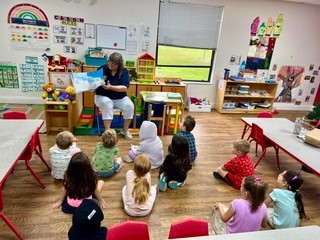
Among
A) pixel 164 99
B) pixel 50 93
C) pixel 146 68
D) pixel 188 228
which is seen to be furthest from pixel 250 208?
pixel 146 68

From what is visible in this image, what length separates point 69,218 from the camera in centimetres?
234

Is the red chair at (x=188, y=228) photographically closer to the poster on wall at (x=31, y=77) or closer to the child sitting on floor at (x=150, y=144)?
the child sitting on floor at (x=150, y=144)

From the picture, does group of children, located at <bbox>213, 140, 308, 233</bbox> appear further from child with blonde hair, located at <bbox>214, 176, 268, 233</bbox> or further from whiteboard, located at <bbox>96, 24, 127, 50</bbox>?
whiteboard, located at <bbox>96, 24, 127, 50</bbox>

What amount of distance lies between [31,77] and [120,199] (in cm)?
379

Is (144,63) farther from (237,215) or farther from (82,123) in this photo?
(237,215)

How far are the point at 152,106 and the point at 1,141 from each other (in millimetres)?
2412

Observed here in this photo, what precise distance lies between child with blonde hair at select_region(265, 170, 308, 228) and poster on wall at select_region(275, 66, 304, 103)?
14.9 feet

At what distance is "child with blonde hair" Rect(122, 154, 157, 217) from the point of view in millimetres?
2350

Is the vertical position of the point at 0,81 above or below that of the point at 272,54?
below

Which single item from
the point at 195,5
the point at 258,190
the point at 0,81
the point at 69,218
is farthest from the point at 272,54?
the point at 0,81

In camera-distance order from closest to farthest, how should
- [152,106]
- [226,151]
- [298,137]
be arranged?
[298,137], [226,151], [152,106]

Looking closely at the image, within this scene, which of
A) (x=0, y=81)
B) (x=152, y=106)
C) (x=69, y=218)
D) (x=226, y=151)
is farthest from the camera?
(x=0, y=81)

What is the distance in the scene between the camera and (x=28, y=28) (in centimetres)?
485

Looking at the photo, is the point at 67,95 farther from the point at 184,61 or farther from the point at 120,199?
the point at 184,61
